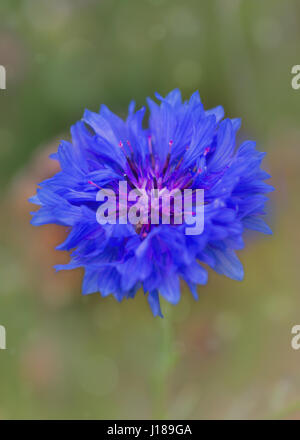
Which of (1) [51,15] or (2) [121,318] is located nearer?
(2) [121,318]

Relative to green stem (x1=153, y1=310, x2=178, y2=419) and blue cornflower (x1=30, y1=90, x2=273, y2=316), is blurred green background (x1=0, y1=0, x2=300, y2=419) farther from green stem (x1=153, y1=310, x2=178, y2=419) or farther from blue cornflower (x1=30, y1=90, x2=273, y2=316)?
blue cornflower (x1=30, y1=90, x2=273, y2=316)

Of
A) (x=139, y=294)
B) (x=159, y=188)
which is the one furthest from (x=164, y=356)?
(x=139, y=294)

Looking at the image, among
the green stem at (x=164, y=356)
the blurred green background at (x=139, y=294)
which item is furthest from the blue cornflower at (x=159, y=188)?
the blurred green background at (x=139, y=294)

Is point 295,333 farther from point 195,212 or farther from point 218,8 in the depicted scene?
point 218,8

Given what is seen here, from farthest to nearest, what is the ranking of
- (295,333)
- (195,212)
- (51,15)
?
(51,15) < (295,333) < (195,212)

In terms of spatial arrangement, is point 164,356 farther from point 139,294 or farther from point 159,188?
point 139,294

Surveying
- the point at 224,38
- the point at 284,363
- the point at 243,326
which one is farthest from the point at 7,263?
the point at 224,38
